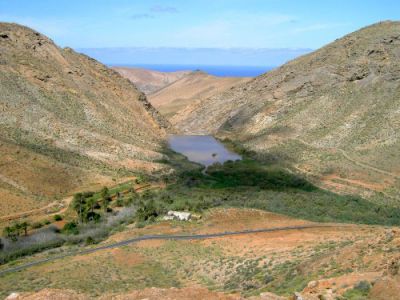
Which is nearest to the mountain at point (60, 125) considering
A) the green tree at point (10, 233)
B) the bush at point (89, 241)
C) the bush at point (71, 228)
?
the green tree at point (10, 233)

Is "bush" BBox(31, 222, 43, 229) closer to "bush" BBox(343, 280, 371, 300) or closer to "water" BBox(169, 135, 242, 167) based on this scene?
"bush" BBox(343, 280, 371, 300)

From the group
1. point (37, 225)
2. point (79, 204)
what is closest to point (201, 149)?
point (79, 204)

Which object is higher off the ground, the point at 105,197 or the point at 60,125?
the point at 60,125

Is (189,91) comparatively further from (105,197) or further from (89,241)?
(89,241)

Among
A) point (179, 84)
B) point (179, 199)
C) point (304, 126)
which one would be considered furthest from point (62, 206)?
point (179, 84)

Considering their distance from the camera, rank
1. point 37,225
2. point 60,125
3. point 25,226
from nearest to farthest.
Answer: point 25,226
point 37,225
point 60,125

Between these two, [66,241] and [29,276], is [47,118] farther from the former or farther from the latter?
[29,276]

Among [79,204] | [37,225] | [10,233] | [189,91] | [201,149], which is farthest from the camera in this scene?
[189,91]
